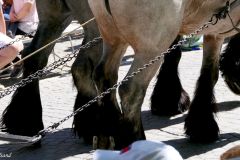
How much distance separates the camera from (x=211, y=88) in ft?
16.9

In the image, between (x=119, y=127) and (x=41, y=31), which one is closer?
(x=119, y=127)

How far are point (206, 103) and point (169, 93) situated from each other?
801mm

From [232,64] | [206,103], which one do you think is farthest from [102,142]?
[232,64]

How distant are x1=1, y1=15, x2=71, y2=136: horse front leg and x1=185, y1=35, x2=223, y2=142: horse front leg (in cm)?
135

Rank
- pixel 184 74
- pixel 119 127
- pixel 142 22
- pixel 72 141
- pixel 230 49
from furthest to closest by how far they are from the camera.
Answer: pixel 184 74
pixel 230 49
pixel 72 141
pixel 119 127
pixel 142 22

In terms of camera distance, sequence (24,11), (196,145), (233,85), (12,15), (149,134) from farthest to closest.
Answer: (12,15) < (24,11) < (233,85) < (149,134) < (196,145)

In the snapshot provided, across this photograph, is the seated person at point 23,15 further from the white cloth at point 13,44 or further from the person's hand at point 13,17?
the white cloth at point 13,44

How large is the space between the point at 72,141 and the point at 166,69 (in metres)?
1.43

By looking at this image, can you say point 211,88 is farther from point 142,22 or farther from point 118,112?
point 142,22

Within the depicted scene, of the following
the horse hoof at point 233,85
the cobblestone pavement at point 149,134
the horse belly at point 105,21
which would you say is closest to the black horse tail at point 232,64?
the horse hoof at point 233,85

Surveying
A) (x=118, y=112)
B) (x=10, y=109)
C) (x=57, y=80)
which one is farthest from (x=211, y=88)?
(x=57, y=80)

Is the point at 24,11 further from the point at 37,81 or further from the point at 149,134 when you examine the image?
the point at 149,134

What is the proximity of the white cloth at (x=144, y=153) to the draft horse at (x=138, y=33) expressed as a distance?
1840 millimetres

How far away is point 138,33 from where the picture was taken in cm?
372
